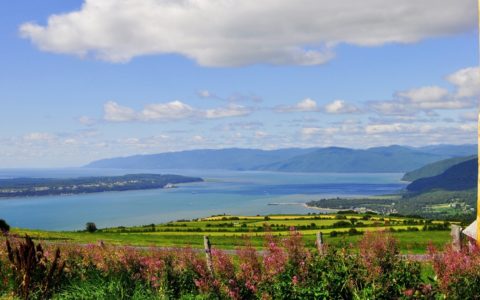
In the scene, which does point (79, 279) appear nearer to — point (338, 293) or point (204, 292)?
point (204, 292)

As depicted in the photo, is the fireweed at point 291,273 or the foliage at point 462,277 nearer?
the foliage at point 462,277

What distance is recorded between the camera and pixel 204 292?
508 inches

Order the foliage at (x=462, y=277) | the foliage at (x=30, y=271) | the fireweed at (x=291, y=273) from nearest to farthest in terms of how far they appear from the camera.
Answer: the foliage at (x=462, y=277) < the fireweed at (x=291, y=273) < the foliage at (x=30, y=271)

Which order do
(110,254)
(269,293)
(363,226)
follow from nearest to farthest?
(269,293), (110,254), (363,226)

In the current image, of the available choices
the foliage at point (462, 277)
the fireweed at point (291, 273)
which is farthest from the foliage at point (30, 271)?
Answer: the foliage at point (462, 277)

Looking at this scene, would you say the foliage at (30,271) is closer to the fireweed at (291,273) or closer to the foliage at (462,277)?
the fireweed at (291,273)

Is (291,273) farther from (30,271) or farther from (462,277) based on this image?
(30,271)

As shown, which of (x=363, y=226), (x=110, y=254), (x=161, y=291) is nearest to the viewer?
(x=161, y=291)

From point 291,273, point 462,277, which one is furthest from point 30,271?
point 462,277

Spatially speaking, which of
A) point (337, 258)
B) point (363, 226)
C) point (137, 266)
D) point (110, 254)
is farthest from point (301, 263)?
point (363, 226)

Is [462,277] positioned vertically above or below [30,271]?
above

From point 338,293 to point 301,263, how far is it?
5.17 feet

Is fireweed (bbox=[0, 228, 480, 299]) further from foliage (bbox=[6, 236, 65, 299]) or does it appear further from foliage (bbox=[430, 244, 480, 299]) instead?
foliage (bbox=[6, 236, 65, 299])

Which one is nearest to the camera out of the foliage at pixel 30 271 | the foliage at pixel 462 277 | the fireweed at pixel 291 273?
the foliage at pixel 462 277
